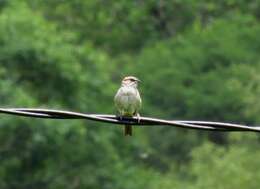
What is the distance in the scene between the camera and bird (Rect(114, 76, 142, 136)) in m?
10.5

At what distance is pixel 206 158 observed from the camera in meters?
33.5

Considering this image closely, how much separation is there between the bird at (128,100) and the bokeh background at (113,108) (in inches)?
747

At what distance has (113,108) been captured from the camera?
36.7 meters

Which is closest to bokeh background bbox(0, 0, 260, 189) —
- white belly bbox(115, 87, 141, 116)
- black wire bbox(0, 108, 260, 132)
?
white belly bbox(115, 87, 141, 116)

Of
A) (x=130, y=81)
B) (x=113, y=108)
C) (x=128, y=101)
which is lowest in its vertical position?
(x=128, y=101)

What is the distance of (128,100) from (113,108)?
26.0 metres

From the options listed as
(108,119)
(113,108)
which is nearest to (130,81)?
(108,119)

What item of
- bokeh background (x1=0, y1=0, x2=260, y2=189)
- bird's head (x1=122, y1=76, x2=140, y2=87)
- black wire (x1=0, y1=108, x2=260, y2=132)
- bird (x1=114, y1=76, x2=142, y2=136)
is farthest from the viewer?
bokeh background (x1=0, y1=0, x2=260, y2=189)

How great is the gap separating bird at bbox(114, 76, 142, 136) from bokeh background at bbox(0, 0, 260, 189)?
1898 cm

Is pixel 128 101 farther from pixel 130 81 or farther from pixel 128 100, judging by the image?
pixel 130 81

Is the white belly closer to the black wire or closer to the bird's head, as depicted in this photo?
the bird's head

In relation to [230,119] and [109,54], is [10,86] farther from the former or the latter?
[109,54]

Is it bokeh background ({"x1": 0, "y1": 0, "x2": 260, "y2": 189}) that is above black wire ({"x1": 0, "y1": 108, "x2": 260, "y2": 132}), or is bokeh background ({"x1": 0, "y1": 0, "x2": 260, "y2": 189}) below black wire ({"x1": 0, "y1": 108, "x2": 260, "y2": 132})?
above

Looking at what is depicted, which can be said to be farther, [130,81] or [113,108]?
[113,108]
